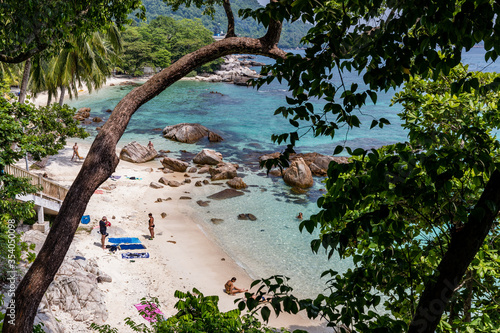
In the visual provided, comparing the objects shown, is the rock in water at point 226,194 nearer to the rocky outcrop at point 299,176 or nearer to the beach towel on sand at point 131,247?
the rocky outcrop at point 299,176

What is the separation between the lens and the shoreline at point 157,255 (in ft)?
33.4

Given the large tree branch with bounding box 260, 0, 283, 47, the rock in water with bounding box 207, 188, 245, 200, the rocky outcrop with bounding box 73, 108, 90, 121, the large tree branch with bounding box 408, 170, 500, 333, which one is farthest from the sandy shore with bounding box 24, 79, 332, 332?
the rocky outcrop with bounding box 73, 108, 90, 121

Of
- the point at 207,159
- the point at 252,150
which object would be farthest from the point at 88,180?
the point at 252,150

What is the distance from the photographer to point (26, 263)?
8523 millimetres

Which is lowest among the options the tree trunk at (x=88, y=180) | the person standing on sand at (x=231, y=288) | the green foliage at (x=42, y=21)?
the person standing on sand at (x=231, y=288)

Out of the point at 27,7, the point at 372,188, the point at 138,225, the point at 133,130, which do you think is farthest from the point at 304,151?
the point at 372,188

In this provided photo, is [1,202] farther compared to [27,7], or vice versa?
[1,202]

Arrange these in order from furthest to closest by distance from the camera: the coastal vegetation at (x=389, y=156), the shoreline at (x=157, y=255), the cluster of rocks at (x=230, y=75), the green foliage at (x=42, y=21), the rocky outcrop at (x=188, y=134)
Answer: the cluster of rocks at (x=230, y=75)
the rocky outcrop at (x=188, y=134)
the shoreline at (x=157, y=255)
the green foliage at (x=42, y=21)
the coastal vegetation at (x=389, y=156)

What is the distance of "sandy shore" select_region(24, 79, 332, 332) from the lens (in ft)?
33.4

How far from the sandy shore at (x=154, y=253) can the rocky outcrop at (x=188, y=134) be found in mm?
9160

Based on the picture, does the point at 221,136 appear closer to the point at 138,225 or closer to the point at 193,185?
the point at 193,185

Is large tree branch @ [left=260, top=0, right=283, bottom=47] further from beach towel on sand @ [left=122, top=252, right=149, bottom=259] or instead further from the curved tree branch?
beach towel on sand @ [left=122, top=252, right=149, bottom=259]

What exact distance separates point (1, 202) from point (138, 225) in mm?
8548

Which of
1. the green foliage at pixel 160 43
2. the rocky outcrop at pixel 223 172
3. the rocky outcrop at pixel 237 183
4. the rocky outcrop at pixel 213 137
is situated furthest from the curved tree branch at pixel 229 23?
the green foliage at pixel 160 43
